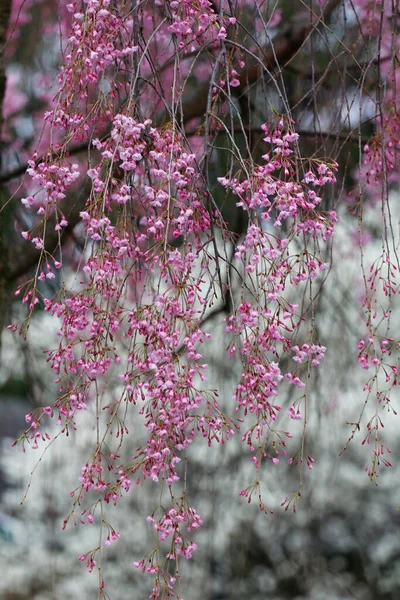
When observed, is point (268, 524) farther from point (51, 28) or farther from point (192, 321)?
point (192, 321)

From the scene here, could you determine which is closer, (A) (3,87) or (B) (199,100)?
(A) (3,87)

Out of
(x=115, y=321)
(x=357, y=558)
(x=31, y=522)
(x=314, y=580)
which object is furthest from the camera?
(x=31, y=522)

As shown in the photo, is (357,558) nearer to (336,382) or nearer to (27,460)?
(336,382)

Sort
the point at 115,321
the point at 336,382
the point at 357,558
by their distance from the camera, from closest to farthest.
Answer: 1. the point at 115,321
2. the point at 336,382
3. the point at 357,558

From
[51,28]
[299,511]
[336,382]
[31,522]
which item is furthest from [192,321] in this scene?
[31,522]

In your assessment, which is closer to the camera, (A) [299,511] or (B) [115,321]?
(B) [115,321]

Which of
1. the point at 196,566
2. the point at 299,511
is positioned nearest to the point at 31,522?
the point at 196,566

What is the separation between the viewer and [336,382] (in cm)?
379

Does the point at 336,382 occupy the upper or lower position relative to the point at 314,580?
upper

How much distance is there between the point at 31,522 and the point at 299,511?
1758 mm

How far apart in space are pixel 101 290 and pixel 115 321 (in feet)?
0.33

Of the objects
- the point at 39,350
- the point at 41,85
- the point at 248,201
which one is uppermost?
the point at 41,85

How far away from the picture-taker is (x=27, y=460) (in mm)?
5527

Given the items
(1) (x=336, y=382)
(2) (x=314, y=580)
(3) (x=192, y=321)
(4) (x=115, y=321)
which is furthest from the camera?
(2) (x=314, y=580)
